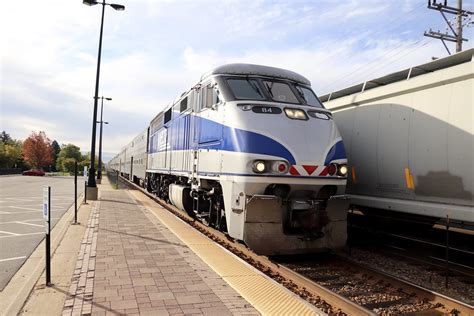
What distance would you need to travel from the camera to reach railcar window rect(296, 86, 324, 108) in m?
8.48

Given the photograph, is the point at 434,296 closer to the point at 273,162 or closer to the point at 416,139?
the point at 416,139

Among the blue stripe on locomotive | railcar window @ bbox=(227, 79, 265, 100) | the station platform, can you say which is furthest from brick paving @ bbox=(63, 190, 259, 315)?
railcar window @ bbox=(227, 79, 265, 100)

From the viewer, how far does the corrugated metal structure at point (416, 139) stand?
6.59 metres

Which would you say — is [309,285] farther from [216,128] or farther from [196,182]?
[196,182]

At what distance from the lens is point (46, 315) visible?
4664mm

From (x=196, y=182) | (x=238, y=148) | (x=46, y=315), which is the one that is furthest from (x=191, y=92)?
(x=46, y=315)

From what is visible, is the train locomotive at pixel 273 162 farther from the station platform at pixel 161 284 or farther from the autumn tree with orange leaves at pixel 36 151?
the autumn tree with orange leaves at pixel 36 151

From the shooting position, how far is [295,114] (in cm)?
770

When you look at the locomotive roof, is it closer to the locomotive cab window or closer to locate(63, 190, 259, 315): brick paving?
the locomotive cab window

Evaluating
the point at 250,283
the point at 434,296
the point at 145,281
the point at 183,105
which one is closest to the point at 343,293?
the point at 434,296

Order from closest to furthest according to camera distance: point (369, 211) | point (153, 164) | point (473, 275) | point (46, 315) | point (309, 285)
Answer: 1. point (46, 315)
2. point (309, 285)
3. point (473, 275)
4. point (369, 211)
5. point (153, 164)

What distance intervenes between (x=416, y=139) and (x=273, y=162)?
8.47 ft

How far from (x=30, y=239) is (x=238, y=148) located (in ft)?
19.3

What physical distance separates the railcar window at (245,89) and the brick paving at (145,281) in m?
3.09
